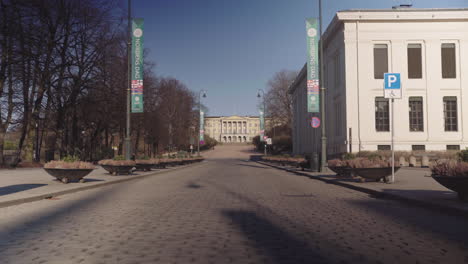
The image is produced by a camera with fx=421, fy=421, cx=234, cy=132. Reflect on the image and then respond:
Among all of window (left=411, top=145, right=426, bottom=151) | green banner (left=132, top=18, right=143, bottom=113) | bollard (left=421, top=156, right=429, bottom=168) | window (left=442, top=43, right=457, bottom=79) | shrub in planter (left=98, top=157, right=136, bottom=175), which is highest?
window (left=442, top=43, right=457, bottom=79)

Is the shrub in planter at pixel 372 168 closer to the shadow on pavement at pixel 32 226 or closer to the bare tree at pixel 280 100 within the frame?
the shadow on pavement at pixel 32 226

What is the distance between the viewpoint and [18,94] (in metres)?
29.7

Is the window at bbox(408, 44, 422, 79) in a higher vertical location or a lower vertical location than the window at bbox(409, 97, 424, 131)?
higher

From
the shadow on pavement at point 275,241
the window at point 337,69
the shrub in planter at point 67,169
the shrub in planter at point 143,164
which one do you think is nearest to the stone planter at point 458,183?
the shadow on pavement at point 275,241

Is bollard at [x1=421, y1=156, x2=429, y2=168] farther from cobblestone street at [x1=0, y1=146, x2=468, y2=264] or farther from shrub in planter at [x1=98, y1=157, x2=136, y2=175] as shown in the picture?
cobblestone street at [x1=0, y1=146, x2=468, y2=264]

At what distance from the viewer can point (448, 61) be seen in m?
38.4

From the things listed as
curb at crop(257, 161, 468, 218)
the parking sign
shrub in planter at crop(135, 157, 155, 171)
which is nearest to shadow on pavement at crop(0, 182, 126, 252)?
curb at crop(257, 161, 468, 218)

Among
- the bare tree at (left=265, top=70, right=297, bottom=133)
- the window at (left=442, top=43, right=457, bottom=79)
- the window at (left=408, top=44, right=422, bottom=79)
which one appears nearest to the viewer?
the window at (left=442, top=43, right=457, bottom=79)

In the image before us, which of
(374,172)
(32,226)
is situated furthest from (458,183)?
(32,226)

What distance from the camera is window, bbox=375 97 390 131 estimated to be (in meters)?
38.0

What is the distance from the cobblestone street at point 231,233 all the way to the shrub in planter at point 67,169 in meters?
4.99

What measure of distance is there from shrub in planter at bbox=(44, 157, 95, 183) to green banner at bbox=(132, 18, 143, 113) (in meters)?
8.36

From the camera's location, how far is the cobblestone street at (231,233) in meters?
4.82

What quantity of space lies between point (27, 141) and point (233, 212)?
2925cm
